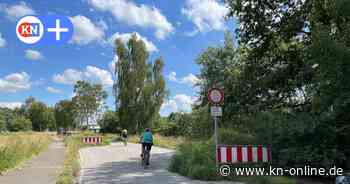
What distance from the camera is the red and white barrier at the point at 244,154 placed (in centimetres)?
1112

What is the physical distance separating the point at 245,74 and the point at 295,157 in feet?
26.7

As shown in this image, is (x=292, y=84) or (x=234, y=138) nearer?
(x=234, y=138)

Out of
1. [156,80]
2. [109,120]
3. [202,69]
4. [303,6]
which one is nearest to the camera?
[303,6]

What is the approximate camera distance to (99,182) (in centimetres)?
1113

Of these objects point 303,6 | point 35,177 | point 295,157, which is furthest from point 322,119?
point 35,177

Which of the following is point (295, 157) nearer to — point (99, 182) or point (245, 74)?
point (99, 182)

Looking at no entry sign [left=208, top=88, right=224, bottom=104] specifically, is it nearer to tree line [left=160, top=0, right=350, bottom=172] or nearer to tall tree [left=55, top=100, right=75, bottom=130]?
tree line [left=160, top=0, right=350, bottom=172]

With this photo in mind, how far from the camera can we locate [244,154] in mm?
11164

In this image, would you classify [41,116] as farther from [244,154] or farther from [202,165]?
[244,154]

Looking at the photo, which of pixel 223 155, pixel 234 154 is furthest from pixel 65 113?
pixel 234 154

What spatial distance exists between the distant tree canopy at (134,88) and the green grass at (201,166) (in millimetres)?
37217

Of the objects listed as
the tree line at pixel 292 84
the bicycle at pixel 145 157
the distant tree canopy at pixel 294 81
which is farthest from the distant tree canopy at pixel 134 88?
the bicycle at pixel 145 157

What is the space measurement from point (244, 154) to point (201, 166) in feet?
4.75

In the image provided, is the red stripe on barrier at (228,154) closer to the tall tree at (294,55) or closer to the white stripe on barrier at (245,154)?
the white stripe on barrier at (245,154)
